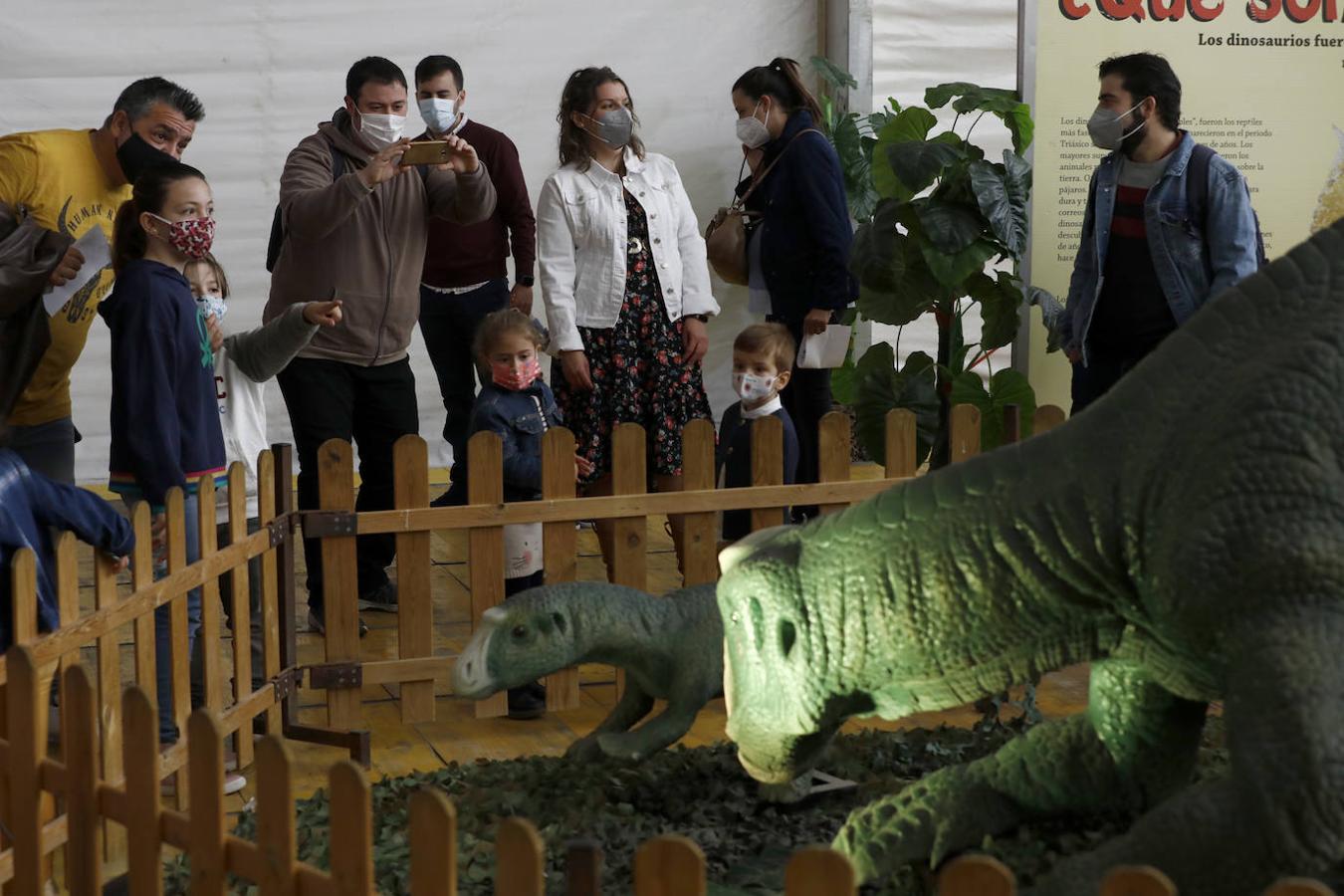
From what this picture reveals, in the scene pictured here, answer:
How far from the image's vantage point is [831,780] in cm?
440

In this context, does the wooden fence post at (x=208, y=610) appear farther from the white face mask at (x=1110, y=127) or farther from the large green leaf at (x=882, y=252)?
the large green leaf at (x=882, y=252)

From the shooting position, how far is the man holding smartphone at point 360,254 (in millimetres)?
6176

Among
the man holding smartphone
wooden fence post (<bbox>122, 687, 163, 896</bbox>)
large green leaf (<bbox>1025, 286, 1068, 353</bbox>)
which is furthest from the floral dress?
wooden fence post (<bbox>122, 687, 163, 896</bbox>)

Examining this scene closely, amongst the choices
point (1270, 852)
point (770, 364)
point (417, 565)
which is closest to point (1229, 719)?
point (1270, 852)

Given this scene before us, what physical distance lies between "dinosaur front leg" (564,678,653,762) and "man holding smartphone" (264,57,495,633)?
183 cm

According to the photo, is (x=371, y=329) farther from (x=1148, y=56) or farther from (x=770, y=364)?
(x=1148, y=56)

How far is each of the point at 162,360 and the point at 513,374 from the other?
1252mm

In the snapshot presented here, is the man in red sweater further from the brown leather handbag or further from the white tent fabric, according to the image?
the white tent fabric

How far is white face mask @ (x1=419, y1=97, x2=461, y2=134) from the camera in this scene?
260 inches

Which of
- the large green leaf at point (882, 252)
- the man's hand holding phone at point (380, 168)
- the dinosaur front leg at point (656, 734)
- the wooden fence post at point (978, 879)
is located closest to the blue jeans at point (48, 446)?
the man's hand holding phone at point (380, 168)

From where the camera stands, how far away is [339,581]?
16.9 feet

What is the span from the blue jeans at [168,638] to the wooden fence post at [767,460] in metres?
1.80

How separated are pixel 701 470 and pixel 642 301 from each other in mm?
1346

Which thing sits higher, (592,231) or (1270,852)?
(592,231)
